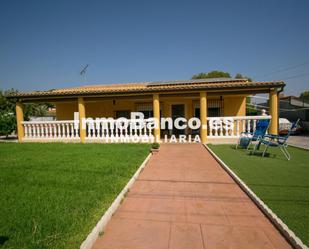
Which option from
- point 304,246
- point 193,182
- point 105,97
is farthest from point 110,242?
point 105,97

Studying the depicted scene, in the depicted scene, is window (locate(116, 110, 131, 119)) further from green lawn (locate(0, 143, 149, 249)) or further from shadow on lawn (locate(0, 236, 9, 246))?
shadow on lawn (locate(0, 236, 9, 246))

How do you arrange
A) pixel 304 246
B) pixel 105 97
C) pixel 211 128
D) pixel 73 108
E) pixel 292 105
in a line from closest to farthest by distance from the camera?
pixel 304 246 → pixel 211 128 → pixel 105 97 → pixel 73 108 → pixel 292 105

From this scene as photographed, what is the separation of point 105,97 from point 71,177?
7.46 metres

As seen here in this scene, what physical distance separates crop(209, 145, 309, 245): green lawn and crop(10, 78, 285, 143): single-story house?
3.65 meters

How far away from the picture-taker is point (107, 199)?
366 centimetres

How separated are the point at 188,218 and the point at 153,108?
27.2ft

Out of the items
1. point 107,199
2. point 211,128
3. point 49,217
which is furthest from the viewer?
point 211,128

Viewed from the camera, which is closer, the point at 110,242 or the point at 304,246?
the point at 304,246

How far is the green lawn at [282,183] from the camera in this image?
295 cm

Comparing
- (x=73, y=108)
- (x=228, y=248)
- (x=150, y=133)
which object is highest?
(x=73, y=108)

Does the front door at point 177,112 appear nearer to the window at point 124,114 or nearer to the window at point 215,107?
the window at point 215,107

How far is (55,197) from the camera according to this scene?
379 centimetres

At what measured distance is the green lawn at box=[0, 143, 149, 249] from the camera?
2572 mm

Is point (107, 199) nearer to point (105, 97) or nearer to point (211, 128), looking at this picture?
point (211, 128)
